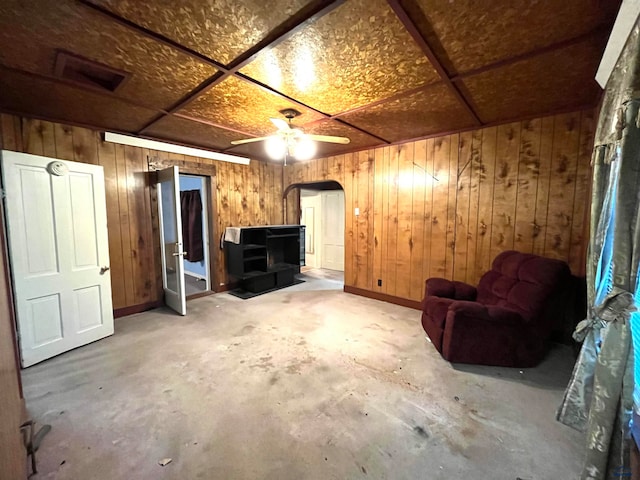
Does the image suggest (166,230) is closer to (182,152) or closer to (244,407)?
(182,152)

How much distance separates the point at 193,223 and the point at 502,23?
5.76 metres

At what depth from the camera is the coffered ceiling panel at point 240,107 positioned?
225 centimetres

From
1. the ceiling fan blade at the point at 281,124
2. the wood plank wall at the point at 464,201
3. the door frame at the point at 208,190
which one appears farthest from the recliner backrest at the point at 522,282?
the door frame at the point at 208,190

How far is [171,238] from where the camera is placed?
150 inches

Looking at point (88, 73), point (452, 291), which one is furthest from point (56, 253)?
point (452, 291)

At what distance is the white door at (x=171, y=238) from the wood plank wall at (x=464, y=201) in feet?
8.34

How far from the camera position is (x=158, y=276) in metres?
3.91

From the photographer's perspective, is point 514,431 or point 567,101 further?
point 567,101

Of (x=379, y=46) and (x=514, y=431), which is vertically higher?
(x=379, y=46)

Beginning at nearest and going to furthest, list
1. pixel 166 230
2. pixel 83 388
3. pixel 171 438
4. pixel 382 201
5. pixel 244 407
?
1. pixel 171 438
2. pixel 244 407
3. pixel 83 388
4. pixel 166 230
5. pixel 382 201

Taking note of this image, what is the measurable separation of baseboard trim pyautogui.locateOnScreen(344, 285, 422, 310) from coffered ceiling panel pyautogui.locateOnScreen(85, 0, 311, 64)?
11.8 ft

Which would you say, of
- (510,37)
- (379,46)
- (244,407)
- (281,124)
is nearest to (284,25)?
(379,46)

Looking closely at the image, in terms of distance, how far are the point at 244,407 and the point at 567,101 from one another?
12.8 ft

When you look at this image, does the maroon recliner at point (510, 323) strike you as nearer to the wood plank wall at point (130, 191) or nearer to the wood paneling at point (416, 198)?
the wood paneling at point (416, 198)
